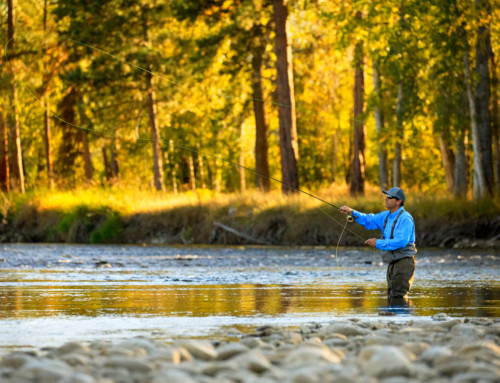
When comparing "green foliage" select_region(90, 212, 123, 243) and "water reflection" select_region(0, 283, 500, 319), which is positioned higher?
"green foliage" select_region(90, 212, 123, 243)

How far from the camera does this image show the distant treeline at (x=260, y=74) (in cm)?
2502

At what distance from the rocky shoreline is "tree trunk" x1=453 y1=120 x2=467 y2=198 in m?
20.0

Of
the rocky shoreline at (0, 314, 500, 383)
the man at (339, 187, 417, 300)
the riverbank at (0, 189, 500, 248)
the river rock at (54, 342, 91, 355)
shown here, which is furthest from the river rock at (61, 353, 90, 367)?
the riverbank at (0, 189, 500, 248)

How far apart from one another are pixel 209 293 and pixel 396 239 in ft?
7.94

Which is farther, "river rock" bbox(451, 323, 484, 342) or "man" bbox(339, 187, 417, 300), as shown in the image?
"man" bbox(339, 187, 417, 300)

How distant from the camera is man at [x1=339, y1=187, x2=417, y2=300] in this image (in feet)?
34.1

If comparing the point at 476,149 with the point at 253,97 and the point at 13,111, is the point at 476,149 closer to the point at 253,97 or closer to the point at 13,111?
the point at 253,97

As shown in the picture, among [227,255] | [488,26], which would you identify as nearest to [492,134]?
[488,26]

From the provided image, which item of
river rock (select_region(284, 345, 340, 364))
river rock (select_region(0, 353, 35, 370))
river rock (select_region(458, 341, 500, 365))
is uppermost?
river rock (select_region(0, 353, 35, 370))

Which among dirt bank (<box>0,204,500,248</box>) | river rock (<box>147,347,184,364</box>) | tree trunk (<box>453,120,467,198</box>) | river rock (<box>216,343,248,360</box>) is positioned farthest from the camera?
tree trunk (<box>453,120,467,198</box>)

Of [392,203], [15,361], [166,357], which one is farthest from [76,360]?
[392,203]

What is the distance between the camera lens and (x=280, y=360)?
5.85 meters

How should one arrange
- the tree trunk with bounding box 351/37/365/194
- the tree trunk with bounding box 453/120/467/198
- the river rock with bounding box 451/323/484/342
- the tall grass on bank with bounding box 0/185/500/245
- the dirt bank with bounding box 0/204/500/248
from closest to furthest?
the river rock with bounding box 451/323/484/342, the dirt bank with bounding box 0/204/500/248, the tall grass on bank with bounding box 0/185/500/245, the tree trunk with bounding box 453/120/467/198, the tree trunk with bounding box 351/37/365/194

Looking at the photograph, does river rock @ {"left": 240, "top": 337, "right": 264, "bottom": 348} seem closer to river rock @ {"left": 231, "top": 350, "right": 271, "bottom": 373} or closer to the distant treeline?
river rock @ {"left": 231, "top": 350, "right": 271, "bottom": 373}
